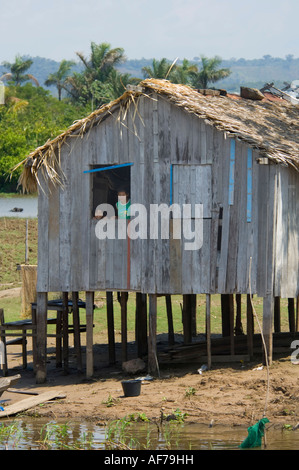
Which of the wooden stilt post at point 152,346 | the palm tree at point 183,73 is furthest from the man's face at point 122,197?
the palm tree at point 183,73

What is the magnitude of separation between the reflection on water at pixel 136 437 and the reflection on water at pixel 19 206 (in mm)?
24583

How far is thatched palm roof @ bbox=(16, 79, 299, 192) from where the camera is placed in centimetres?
1702

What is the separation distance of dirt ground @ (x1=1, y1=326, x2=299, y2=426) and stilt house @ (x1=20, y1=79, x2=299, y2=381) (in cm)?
69

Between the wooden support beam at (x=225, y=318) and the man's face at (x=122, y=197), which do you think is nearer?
the man's face at (x=122, y=197)

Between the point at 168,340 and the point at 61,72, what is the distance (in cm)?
6838

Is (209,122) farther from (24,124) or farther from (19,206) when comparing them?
(24,124)

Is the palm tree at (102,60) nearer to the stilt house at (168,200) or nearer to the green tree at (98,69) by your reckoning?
the green tree at (98,69)

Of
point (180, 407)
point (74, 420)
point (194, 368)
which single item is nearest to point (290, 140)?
point (194, 368)

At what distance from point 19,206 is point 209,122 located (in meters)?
23.8

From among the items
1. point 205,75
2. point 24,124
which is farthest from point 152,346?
point 205,75

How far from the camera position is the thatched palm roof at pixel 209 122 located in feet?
55.8

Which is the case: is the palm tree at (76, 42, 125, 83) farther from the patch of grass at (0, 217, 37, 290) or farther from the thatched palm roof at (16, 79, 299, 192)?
the thatched palm roof at (16, 79, 299, 192)

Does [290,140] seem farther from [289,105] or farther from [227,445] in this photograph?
[227,445]

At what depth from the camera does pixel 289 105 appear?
866 inches
